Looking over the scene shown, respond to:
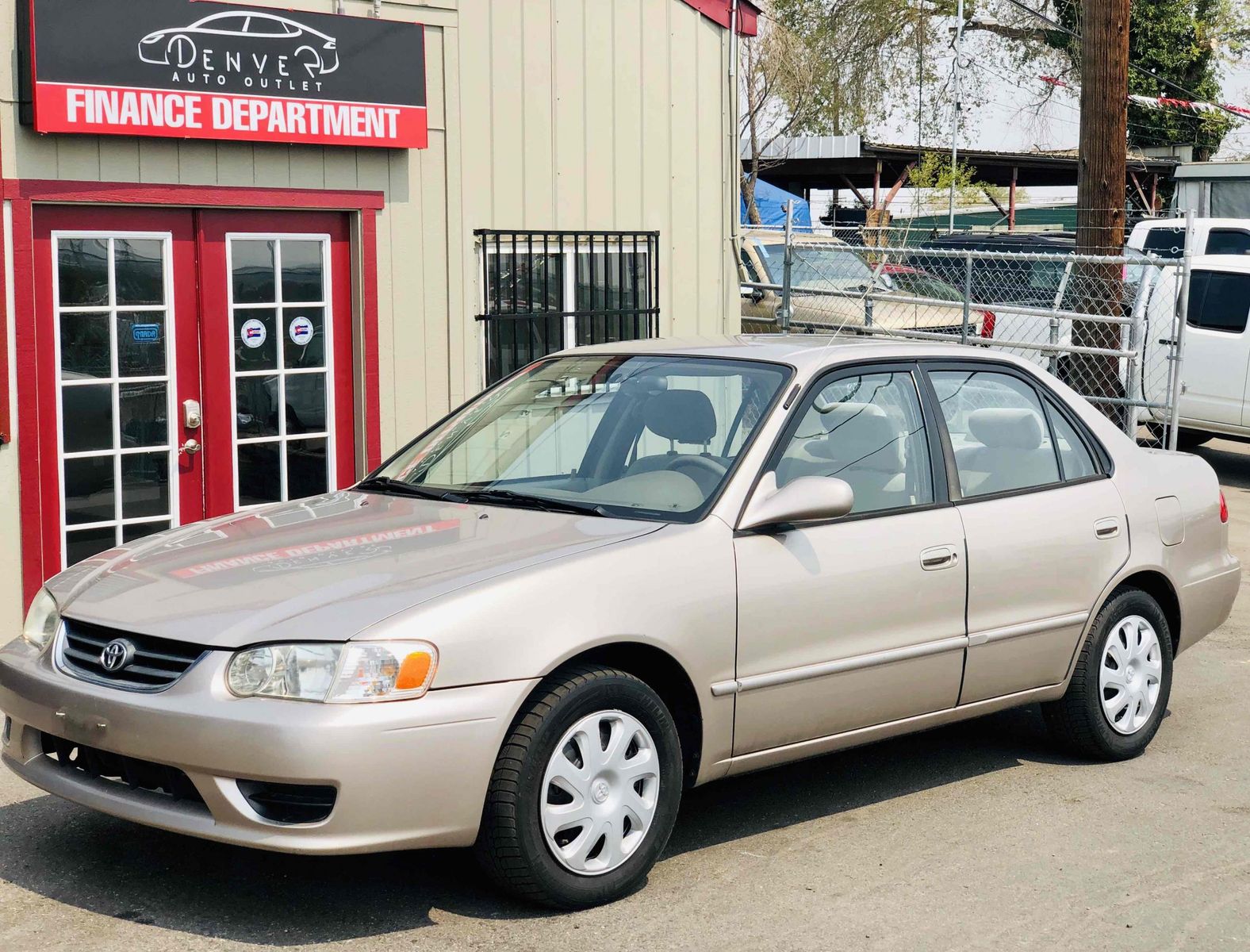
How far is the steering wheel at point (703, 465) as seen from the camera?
193 inches

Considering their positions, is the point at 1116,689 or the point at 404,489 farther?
the point at 1116,689

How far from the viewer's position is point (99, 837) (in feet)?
16.1

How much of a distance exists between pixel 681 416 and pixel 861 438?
62 cm

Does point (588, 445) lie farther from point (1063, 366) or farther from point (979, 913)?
point (1063, 366)

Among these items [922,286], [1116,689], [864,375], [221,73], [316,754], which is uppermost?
[221,73]

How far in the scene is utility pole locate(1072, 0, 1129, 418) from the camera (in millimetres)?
11750

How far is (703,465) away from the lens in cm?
498

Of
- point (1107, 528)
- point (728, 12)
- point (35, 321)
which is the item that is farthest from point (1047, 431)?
point (728, 12)

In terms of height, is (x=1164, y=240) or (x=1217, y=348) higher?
(x=1164, y=240)

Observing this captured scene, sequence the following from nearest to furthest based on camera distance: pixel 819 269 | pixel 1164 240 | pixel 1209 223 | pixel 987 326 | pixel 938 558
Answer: pixel 938 558 < pixel 987 326 < pixel 1209 223 < pixel 819 269 < pixel 1164 240

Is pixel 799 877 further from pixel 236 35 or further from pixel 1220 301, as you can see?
pixel 1220 301

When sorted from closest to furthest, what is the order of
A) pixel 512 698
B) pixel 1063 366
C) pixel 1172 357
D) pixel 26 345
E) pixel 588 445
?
pixel 512 698 → pixel 588 445 → pixel 26 345 → pixel 1172 357 → pixel 1063 366

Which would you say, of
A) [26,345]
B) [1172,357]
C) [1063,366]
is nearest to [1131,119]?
[1063,366]

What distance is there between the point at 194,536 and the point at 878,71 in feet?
122
